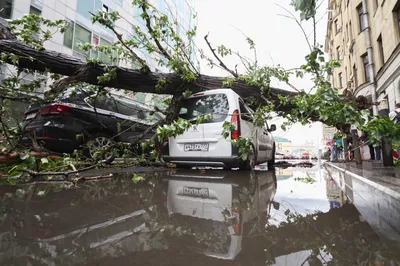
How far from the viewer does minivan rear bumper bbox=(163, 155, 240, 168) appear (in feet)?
14.7

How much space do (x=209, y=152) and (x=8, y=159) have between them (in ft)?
10.4

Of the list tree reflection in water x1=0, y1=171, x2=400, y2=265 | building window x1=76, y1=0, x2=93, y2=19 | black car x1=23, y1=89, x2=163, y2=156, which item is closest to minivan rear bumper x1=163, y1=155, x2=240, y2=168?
black car x1=23, y1=89, x2=163, y2=156

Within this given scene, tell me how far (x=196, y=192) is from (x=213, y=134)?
6.27 ft

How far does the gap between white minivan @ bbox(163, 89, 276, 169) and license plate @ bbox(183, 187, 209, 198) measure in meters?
1.42

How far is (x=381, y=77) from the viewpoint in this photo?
12461mm

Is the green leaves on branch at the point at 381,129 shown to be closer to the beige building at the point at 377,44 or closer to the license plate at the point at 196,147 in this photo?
the license plate at the point at 196,147

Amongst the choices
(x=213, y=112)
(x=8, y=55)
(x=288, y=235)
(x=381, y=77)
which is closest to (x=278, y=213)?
(x=288, y=235)

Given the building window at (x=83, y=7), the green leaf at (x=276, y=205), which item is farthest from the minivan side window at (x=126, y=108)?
the building window at (x=83, y=7)

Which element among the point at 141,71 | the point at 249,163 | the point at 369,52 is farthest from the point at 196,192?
the point at 369,52

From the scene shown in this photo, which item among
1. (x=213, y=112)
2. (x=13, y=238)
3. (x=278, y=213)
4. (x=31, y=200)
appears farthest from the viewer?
(x=213, y=112)

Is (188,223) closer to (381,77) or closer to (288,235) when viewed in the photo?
(288,235)

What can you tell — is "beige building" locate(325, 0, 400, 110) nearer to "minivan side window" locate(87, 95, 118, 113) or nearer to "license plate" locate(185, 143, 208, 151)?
"license plate" locate(185, 143, 208, 151)

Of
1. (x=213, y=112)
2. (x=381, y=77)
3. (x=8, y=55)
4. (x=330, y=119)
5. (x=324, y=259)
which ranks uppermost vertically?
(x=381, y=77)

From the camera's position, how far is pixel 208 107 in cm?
480
